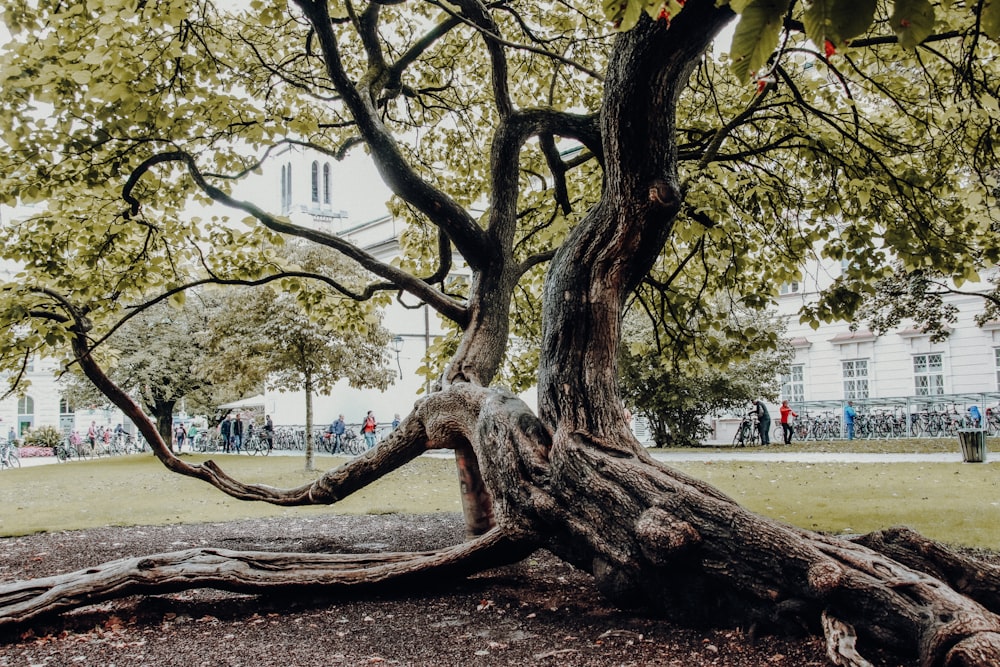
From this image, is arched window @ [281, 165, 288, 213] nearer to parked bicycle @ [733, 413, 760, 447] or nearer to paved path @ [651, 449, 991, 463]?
parked bicycle @ [733, 413, 760, 447]

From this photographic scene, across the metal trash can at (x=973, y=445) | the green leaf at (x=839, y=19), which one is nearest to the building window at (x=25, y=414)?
the metal trash can at (x=973, y=445)

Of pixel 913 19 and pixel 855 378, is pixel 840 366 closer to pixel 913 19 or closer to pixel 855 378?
pixel 855 378

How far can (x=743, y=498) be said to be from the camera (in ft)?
36.4

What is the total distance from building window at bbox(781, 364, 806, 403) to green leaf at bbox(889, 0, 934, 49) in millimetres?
33762

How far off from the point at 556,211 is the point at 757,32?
7513 mm

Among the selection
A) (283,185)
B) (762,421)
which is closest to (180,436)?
(762,421)

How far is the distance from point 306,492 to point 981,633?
6031 millimetres

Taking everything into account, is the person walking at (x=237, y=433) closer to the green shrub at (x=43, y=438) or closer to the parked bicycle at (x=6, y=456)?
the parked bicycle at (x=6, y=456)

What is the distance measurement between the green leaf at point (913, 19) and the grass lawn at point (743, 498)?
702cm

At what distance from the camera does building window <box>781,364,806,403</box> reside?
3319 cm

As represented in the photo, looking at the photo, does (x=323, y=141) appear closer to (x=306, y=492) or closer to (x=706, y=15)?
(x=306, y=492)

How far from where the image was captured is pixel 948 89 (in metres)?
8.19

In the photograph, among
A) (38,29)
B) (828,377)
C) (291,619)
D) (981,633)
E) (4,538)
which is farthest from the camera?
(828,377)

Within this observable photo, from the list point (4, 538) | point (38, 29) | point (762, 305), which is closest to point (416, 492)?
point (4, 538)
